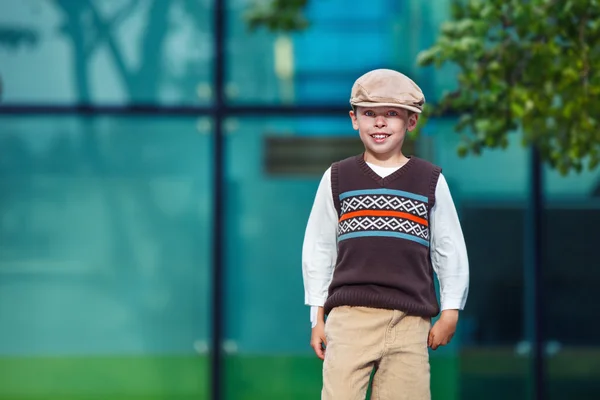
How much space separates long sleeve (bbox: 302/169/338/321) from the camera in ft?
12.0

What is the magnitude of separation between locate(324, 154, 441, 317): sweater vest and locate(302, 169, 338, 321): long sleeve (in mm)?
65

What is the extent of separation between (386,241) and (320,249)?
26cm

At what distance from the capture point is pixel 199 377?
684 centimetres

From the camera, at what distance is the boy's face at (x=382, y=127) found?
3.58 m

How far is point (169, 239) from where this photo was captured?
680 centimetres

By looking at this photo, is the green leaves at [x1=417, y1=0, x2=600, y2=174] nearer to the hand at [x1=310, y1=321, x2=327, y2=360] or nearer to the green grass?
the hand at [x1=310, y1=321, x2=327, y2=360]

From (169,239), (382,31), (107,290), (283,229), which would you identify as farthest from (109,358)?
(382,31)

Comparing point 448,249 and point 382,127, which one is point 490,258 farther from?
point 382,127

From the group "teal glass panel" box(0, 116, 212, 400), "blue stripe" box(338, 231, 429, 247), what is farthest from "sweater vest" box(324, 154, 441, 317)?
"teal glass panel" box(0, 116, 212, 400)

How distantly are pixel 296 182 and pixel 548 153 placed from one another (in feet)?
6.17

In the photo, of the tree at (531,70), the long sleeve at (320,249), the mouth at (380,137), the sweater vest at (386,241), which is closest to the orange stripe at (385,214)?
the sweater vest at (386,241)

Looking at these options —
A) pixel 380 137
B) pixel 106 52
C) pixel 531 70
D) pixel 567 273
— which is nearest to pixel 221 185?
pixel 106 52

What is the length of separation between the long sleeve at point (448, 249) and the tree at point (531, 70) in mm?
1229

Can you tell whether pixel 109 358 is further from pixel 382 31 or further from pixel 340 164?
pixel 340 164
